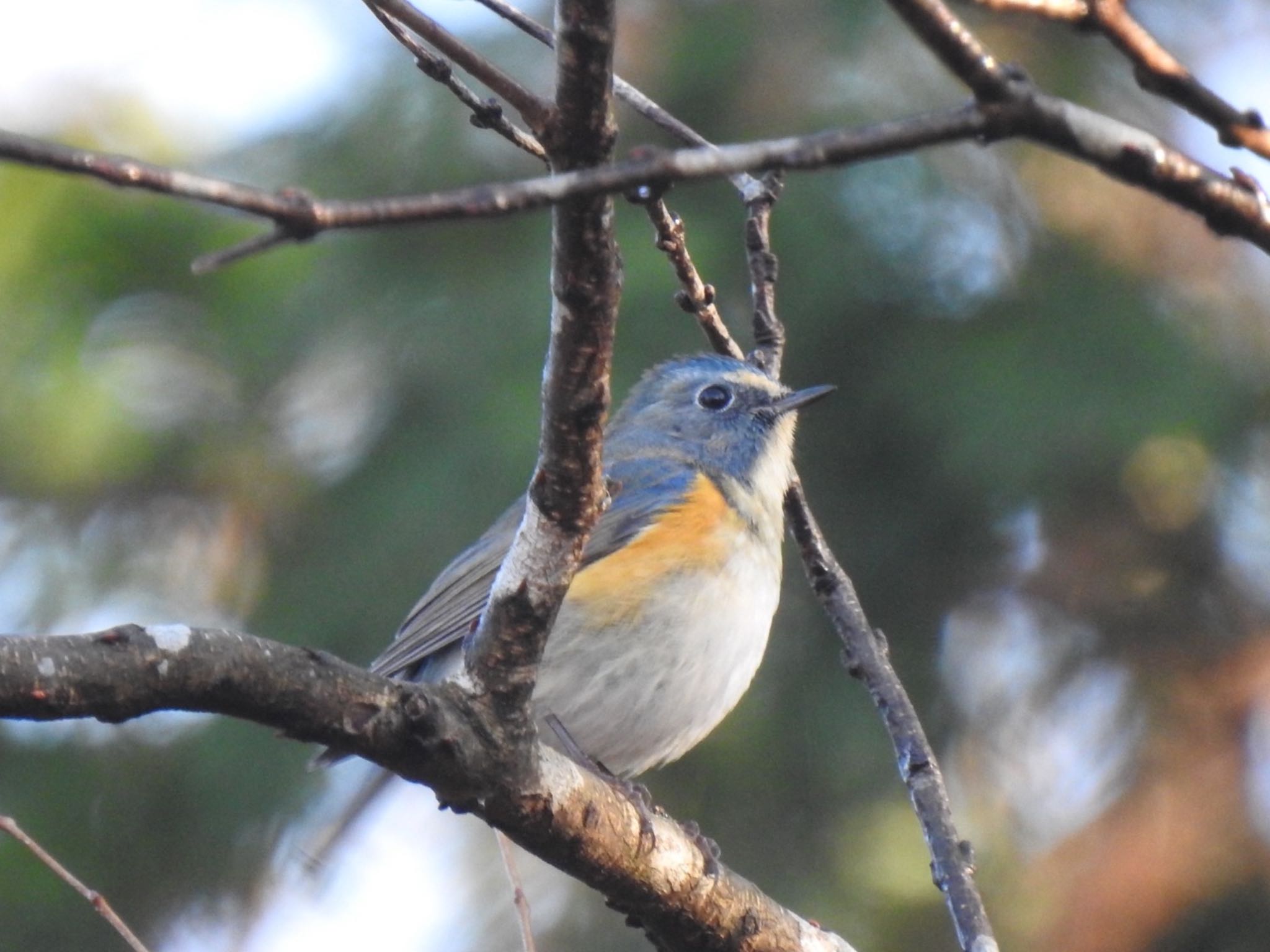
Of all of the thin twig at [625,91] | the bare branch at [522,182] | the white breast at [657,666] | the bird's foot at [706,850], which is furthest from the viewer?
the white breast at [657,666]

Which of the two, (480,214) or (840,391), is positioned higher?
(840,391)

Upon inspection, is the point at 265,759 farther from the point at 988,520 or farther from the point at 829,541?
the point at 988,520

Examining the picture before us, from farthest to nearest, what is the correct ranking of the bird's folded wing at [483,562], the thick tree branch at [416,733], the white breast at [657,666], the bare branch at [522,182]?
the bird's folded wing at [483,562] < the white breast at [657,666] < the thick tree branch at [416,733] < the bare branch at [522,182]

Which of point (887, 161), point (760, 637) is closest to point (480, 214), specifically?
point (760, 637)

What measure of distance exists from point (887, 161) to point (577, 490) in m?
4.31

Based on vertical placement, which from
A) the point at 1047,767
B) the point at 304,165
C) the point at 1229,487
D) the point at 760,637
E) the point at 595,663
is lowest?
the point at 595,663

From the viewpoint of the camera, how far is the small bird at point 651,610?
4.58 metres

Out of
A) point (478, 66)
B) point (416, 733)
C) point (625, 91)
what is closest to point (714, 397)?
point (625, 91)

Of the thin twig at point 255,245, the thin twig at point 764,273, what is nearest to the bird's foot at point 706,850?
the thin twig at point 764,273

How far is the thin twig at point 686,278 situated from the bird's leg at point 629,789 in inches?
43.8

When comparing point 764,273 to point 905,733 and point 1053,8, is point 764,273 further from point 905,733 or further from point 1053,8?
point 1053,8

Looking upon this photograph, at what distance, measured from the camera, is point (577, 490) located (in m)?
2.84

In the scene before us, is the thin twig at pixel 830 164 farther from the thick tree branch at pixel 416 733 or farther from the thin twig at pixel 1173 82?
the thick tree branch at pixel 416 733

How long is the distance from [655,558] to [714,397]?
121 centimetres
